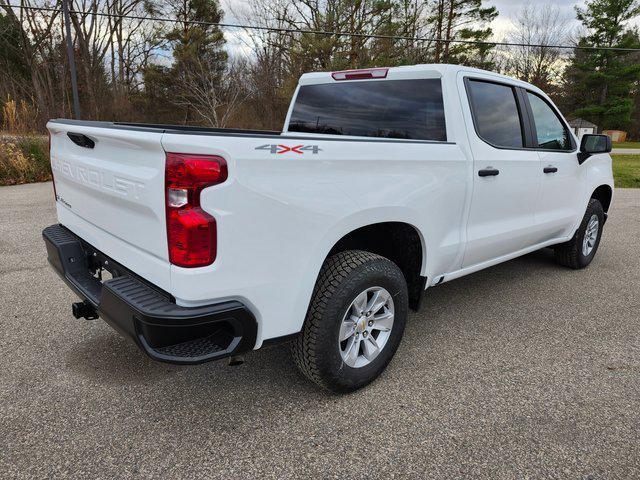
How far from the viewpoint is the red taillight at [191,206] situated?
182cm

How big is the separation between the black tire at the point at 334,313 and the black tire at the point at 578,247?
125 inches

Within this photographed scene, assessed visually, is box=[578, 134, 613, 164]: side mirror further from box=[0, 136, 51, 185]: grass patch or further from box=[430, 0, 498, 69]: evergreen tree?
box=[430, 0, 498, 69]: evergreen tree

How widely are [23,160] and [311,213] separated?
11.0 metres

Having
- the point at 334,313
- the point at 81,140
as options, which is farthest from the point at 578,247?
the point at 81,140

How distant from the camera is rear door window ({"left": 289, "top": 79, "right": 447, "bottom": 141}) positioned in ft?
10.3

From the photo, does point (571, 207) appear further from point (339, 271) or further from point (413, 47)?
point (413, 47)

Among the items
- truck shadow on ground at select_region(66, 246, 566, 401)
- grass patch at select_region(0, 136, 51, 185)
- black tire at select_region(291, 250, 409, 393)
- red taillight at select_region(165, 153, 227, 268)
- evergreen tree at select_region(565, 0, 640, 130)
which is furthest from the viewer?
evergreen tree at select_region(565, 0, 640, 130)

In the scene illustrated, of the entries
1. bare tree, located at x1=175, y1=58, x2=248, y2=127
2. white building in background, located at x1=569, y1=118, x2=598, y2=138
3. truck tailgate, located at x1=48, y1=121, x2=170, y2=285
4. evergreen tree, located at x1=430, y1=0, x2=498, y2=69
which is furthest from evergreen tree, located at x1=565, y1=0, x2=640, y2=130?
truck tailgate, located at x1=48, y1=121, x2=170, y2=285

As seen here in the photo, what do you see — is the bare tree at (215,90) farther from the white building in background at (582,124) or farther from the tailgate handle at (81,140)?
the white building in background at (582,124)

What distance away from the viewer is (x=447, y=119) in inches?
120

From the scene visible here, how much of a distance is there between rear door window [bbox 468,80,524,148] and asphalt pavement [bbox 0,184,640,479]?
56.3 inches

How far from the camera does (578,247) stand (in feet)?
16.1

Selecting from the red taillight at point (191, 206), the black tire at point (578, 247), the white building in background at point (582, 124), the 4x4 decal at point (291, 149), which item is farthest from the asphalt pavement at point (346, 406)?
the white building in background at point (582, 124)

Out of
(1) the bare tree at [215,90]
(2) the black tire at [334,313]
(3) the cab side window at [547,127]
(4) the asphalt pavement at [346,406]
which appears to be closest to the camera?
(4) the asphalt pavement at [346,406]
